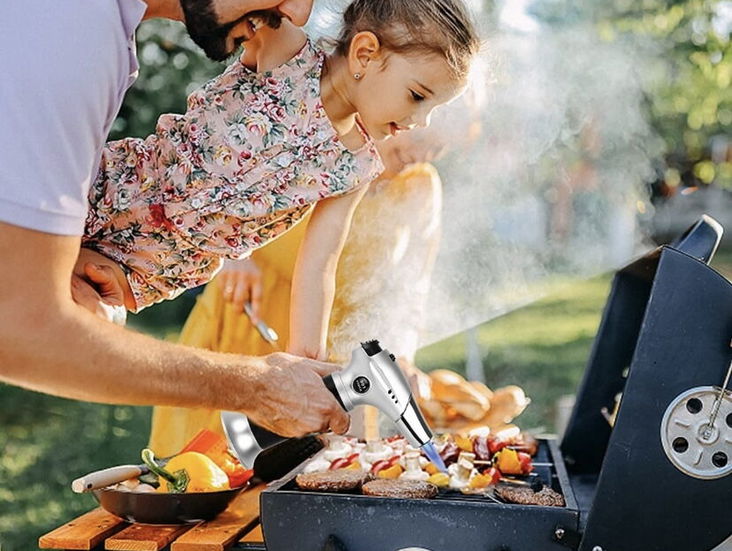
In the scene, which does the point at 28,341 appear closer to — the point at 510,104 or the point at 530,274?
the point at 510,104

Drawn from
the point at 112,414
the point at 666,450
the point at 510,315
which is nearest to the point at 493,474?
the point at 666,450

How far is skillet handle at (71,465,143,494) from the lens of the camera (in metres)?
1.96

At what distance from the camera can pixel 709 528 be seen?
5.57 ft

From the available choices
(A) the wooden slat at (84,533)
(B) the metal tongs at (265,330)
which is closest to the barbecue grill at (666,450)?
(A) the wooden slat at (84,533)

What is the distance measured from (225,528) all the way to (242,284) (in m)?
1.24

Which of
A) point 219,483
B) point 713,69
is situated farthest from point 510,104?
point 713,69

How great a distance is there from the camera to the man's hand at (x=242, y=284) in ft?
10.2

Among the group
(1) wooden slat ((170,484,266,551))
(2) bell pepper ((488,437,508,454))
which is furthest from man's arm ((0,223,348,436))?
(2) bell pepper ((488,437,508,454))

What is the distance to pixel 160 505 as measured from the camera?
77.5 inches

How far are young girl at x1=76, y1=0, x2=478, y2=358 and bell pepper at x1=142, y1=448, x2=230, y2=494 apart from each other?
320 mm

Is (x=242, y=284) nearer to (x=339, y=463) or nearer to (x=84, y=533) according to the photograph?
(x=339, y=463)

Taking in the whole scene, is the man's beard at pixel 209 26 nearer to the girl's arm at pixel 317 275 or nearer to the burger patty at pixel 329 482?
the girl's arm at pixel 317 275

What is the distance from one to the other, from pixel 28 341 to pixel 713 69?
21.7 feet

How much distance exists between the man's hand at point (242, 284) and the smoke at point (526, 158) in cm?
35
